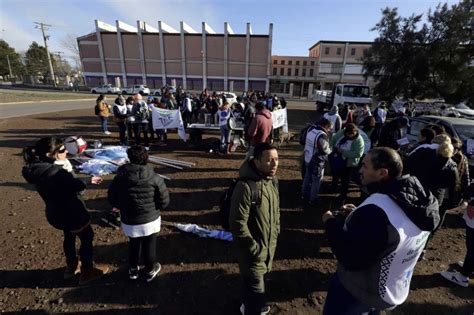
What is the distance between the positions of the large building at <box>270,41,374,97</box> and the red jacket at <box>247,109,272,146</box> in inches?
1978

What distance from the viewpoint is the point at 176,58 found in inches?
2026

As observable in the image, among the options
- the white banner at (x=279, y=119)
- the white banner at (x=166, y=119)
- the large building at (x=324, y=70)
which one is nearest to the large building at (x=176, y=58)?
the large building at (x=324, y=70)

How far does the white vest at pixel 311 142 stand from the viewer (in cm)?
470

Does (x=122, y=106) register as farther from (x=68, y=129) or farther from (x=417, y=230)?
(x=417, y=230)

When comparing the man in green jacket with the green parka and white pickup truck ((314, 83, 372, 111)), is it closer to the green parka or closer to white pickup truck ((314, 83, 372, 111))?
the green parka

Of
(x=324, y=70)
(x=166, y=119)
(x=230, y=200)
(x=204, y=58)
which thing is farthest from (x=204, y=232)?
(x=324, y=70)

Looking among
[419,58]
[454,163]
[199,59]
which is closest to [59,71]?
[199,59]

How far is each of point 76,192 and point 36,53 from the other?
3155 inches

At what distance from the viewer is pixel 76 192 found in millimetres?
2844

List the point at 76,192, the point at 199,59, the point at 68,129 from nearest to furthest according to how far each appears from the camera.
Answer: the point at 76,192, the point at 68,129, the point at 199,59

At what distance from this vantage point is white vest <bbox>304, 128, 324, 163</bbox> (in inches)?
185

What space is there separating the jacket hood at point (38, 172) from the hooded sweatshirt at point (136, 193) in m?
0.61

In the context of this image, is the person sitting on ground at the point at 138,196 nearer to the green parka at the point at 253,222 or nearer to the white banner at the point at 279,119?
the green parka at the point at 253,222

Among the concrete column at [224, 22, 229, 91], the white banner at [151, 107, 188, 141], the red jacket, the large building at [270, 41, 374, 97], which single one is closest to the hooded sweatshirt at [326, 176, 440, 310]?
the red jacket
